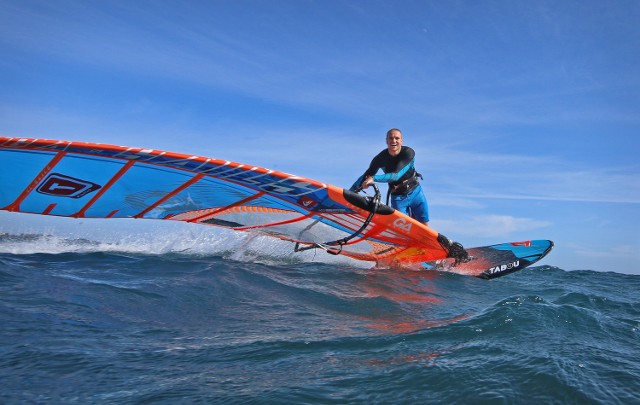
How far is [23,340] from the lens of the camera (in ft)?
8.82

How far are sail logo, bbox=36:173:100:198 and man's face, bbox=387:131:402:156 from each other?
14.6 ft

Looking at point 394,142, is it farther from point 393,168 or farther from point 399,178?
point 399,178

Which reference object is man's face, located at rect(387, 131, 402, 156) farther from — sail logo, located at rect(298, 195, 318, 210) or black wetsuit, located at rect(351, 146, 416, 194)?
sail logo, located at rect(298, 195, 318, 210)

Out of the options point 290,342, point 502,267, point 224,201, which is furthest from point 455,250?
point 290,342

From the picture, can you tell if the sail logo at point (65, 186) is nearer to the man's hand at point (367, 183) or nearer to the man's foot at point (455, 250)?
the man's hand at point (367, 183)

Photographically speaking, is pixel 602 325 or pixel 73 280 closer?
pixel 602 325

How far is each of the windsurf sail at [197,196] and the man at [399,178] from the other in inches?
11.0

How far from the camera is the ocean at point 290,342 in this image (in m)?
2.20

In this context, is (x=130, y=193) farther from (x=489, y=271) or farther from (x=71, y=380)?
(x=489, y=271)

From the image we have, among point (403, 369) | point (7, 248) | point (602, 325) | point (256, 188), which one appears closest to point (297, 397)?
point (403, 369)

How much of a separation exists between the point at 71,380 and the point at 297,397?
1.13 m

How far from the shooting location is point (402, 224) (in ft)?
21.3

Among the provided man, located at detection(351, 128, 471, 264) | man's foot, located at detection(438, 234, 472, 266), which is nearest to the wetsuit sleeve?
man, located at detection(351, 128, 471, 264)

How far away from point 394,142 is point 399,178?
579mm
